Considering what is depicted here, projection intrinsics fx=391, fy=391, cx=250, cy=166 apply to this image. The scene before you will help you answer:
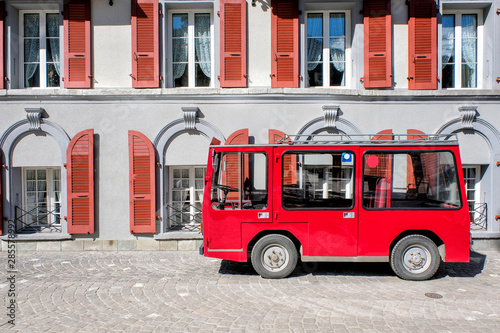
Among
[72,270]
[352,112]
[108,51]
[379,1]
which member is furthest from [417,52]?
[72,270]

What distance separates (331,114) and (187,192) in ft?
13.8

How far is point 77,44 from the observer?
9.79 meters

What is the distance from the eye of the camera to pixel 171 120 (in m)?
9.84

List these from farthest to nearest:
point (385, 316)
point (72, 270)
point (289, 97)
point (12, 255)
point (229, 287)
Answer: point (289, 97), point (12, 255), point (72, 270), point (229, 287), point (385, 316)

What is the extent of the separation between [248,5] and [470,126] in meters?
6.37

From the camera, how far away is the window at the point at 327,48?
10.3 m

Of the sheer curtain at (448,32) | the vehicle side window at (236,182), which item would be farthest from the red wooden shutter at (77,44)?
→ the sheer curtain at (448,32)

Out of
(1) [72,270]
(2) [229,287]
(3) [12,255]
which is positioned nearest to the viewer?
(2) [229,287]

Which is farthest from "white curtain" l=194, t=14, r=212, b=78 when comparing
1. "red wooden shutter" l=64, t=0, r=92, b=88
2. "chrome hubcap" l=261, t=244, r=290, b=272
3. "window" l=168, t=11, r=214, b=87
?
"chrome hubcap" l=261, t=244, r=290, b=272

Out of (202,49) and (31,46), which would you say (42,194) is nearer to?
(31,46)

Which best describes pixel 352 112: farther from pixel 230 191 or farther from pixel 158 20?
pixel 158 20

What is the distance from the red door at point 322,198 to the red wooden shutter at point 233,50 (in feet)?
11.1

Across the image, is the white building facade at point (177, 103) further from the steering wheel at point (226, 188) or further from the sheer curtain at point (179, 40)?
the steering wheel at point (226, 188)

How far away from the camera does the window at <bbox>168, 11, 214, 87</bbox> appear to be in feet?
33.6
